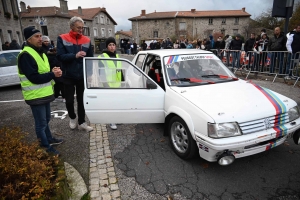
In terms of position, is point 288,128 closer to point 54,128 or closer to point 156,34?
point 54,128

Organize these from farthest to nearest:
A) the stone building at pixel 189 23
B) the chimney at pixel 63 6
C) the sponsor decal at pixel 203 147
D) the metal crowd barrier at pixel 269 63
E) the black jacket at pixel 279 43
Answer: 1. the stone building at pixel 189 23
2. the chimney at pixel 63 6
3. the black jacket at pixel 279 43
4. the metal crowd barrier at pixel 269 63
5. the sponsor decal at pixel 203 147

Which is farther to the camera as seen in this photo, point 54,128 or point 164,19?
point 164,19

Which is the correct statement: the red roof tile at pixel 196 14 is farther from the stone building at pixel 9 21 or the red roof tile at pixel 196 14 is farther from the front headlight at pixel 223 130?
the front headlight at pixel 223 130

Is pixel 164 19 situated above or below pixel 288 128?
above

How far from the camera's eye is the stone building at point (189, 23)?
53688 mm

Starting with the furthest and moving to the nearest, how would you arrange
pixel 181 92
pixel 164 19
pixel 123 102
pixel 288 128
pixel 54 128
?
pixel 164 19
pixel 54 128
pixel 123 102
pixel 181 92
pixel 288 128

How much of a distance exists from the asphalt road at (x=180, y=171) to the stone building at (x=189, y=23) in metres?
52.4

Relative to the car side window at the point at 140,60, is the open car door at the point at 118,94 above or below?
below

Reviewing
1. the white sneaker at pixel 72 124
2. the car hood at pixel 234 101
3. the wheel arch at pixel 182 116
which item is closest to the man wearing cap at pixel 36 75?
the white sneaker at pixel 72 124

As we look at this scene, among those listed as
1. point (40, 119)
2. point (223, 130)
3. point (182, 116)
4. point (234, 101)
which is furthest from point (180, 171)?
point (40, 119)

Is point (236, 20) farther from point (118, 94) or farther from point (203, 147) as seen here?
point (203, 147)

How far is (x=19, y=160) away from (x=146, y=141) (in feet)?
7.26

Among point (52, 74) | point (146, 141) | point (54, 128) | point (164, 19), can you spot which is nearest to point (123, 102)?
point (146, 141)

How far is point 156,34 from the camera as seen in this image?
2170 inches
